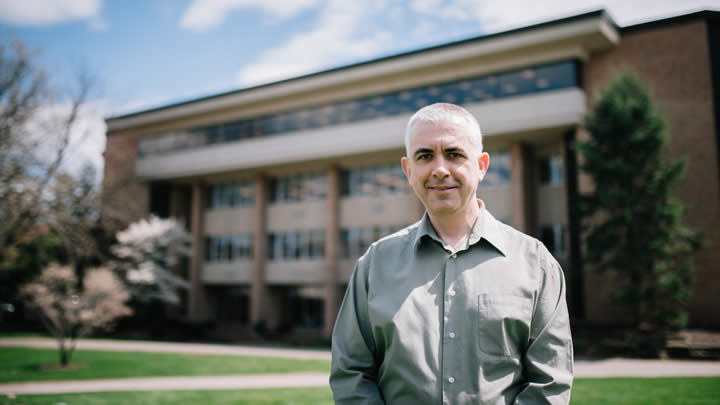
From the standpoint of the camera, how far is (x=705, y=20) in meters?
22.3

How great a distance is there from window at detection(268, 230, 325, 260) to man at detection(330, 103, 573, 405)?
29138 mm

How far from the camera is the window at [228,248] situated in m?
34.5

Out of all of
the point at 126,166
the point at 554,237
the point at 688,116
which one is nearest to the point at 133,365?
the point at 554,237

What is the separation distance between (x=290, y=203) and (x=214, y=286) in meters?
8.51

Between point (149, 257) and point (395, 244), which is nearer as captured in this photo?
point (395, 244)

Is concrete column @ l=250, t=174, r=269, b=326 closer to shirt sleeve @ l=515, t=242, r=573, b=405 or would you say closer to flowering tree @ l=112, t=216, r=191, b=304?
flowering tree @ l=112, t=216, r=191, b=304

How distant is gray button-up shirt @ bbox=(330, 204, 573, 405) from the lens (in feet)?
7.18

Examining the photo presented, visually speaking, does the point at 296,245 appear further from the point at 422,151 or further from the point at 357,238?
the point at 422,151

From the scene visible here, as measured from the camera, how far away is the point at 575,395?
9.75 meters

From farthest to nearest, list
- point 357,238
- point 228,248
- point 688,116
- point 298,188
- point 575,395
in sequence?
1. point 228,248
2. point 298,188
3. point 357,238
4. point 688,116
5. point 575,395

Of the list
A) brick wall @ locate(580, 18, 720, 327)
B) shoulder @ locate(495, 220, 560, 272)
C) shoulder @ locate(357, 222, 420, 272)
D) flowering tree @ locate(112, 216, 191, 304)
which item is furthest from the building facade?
shoulder @ locate(495, 220, 560, 272)

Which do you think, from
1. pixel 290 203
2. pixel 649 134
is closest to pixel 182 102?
pixel 290 203

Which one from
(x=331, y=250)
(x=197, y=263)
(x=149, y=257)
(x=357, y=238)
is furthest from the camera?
(x=197, y=263)

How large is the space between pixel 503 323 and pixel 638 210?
20.1 meters
